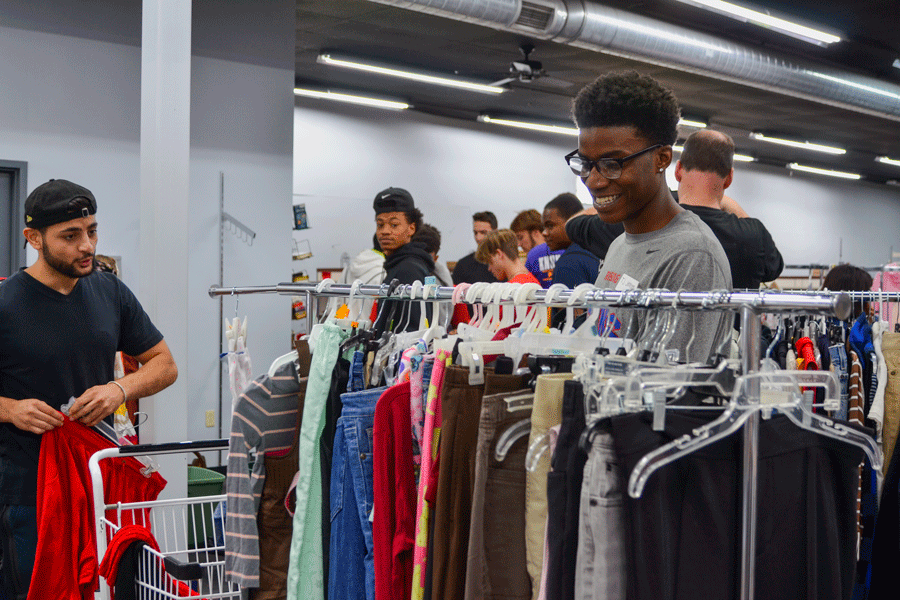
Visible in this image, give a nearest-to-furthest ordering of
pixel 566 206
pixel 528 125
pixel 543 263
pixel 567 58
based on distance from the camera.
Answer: pixel 566 206, pixel 543 263, pixel 567 58, pixel 528 125

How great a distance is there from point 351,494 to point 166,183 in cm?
241

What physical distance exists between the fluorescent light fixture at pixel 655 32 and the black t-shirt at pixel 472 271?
6.89 ft

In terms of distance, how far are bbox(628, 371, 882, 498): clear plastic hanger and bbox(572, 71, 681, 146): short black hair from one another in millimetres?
693

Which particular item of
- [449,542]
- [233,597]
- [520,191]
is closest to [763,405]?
[449,542]

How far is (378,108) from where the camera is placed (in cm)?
1011

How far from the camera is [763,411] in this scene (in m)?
1.33

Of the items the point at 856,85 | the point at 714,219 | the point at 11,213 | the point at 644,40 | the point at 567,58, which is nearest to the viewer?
the point at 714,219

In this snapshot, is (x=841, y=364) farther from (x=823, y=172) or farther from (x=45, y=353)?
(x=823, y=172)

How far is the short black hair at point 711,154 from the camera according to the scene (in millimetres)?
2559

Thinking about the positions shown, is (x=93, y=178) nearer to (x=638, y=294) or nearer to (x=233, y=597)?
(x=233, y=597)

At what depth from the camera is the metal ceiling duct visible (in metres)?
5.69

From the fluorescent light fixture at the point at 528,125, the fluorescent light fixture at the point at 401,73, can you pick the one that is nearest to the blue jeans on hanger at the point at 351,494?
the fluorescent light fixture at the point at 401,73

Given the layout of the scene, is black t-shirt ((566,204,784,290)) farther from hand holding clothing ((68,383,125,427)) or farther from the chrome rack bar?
A: hand holding clothing ((68,383,125,427))

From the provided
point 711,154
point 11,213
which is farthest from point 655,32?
point 11,213
